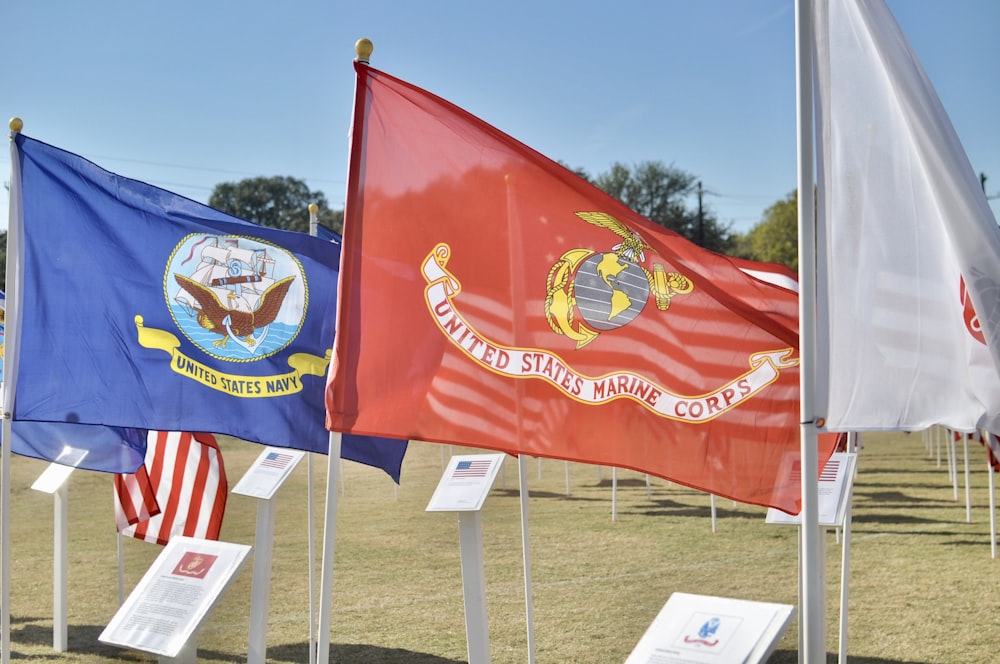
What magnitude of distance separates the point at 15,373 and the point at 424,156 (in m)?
3.04


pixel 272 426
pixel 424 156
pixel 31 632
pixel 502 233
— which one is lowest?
pixel 31 632

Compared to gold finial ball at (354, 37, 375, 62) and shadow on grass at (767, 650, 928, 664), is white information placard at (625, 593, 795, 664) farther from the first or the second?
shadow on grass at (767, 650, 928, 664)

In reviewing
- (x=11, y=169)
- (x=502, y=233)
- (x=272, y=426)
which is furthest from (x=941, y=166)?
(x=11, y=169)

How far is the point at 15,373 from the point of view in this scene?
6184mm

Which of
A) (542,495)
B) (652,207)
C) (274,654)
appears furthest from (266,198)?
(274,654)

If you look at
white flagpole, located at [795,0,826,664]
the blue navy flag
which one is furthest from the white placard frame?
white flagpole, located at [795,0,826,664]

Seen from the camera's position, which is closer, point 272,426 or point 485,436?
point 485,436

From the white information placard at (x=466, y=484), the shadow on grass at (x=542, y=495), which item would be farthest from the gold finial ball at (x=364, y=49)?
the shadow on grass at (x=542, y=495)

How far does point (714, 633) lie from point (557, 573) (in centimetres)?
726

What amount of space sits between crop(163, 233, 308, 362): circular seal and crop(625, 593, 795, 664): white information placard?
315 cm

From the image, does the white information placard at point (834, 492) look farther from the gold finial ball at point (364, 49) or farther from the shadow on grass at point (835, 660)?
the gold finial ball at point (364, 49)

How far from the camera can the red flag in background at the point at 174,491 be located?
8180 mm

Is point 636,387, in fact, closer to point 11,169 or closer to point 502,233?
point 502,233

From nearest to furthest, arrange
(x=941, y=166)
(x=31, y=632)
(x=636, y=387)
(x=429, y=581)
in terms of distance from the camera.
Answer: (x=941, y=166)
(x=636, y=387)
(x=31, y=632)
(x=429, y=581)
